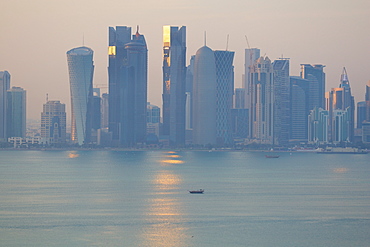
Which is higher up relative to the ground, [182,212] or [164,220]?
[182,212]

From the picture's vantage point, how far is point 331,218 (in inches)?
3957

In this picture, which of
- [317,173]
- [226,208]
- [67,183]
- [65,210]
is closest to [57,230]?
[65,210]

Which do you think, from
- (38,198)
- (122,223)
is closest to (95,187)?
(38,198)

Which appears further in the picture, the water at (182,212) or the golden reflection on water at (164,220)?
the water at (182,212)

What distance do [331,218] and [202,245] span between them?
23.6 metres

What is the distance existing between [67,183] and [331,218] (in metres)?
63.9

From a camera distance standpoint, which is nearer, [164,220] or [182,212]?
[164,220]

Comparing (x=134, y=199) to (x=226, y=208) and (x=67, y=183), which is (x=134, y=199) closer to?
(x=226, y=208)

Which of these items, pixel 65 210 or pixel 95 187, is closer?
pixel 65 210

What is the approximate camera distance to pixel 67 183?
497 feet

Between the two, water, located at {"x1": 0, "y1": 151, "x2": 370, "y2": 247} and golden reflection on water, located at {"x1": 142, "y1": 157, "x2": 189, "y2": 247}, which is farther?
water, located at {"x1": 0, "y1": 151, "x2": 370, "y2": 247}

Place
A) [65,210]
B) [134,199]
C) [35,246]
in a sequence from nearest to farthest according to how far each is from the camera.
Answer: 1. [35,246]
2. [65,210]
3. [134,199]

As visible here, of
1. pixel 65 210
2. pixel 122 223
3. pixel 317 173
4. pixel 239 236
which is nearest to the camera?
pixel 239 236

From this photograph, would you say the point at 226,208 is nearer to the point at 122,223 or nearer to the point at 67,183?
the point at 122,223
